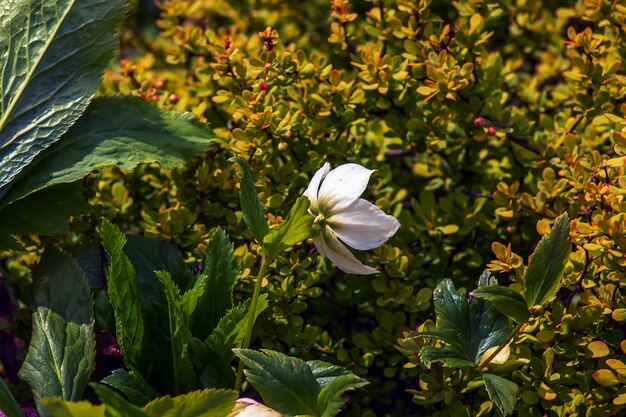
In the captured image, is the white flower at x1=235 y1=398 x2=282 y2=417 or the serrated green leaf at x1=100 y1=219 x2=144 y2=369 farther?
the serrated green leaf at x1=100 y1=219 x2=144 y2=369

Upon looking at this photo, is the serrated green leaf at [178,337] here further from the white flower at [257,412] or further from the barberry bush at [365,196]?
the white flower at [257,412]

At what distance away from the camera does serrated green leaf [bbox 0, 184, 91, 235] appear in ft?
4.64

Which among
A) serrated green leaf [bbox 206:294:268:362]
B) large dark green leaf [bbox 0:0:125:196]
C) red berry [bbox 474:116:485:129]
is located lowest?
red berry [bbox 474:116:485:129]

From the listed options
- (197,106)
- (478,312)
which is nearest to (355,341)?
(478,312)

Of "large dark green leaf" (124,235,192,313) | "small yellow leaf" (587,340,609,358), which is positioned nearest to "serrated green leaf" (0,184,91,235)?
"large dark green leaf" (124,235,192,313)

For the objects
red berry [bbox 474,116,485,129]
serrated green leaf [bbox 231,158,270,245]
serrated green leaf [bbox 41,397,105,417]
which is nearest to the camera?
serrated green leaf [bbox 41,397,105,417]

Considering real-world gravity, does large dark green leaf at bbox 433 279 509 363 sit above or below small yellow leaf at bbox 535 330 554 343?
above

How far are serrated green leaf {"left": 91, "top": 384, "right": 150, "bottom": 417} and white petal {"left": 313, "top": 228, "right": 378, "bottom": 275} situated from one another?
0.36m

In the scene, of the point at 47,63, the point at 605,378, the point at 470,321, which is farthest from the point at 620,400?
the point at 47,63

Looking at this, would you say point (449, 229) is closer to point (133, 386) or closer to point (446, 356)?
point (446, 356)

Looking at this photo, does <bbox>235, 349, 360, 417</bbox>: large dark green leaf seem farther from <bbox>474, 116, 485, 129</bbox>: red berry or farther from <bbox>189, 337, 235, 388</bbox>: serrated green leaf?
<bbox>474, 116, 485, 129</bbox>: red berry

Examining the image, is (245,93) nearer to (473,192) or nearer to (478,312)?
(473,192)

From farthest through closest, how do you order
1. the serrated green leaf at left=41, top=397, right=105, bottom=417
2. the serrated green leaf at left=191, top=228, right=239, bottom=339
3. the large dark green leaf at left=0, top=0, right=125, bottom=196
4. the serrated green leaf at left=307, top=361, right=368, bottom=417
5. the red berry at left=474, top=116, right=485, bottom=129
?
the red berry at left=474, top=116, right=485, bottom=129, the large dark green leaf at left=0, top=0, right=125, bottom=196, the serrated green leaf at left=191, top=228, right=239, bottom=339, the serrated green leaf at left=307, top=361, right=368, bottom=417, the serrated green leaf at left=41, top=397, right=105, bottom=417

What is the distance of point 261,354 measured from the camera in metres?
1.14
